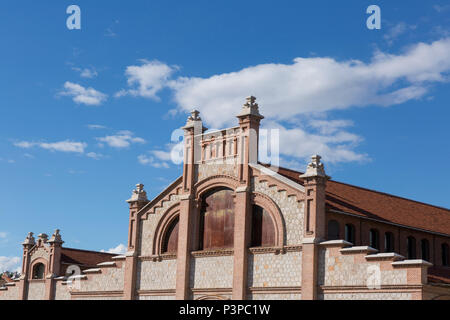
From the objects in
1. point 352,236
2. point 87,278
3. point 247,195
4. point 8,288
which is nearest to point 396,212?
point 352,236

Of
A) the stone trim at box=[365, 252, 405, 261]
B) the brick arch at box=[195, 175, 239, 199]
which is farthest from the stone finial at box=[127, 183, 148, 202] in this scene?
the stone trim at box=[365, 252, 405, 261]

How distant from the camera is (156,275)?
39.1 metres

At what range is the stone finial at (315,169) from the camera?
3228 cm

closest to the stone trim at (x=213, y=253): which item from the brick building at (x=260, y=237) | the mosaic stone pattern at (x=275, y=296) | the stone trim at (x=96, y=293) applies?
the brick building at (x=260, y=237)

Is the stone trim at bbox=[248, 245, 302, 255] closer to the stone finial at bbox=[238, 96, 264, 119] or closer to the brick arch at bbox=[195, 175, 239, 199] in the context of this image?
the brick arch at bbox=[195, 175, 239, 199]

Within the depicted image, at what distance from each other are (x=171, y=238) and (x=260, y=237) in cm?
678

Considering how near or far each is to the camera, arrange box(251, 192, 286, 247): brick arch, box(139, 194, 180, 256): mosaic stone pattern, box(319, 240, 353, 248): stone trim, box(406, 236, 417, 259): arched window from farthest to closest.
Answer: box(139, 194, 180, 256): mosaic stone pattern < box(406, 236, 417, 259): arched window < box(251, 192, 286, 247): brick arch < box(319, 240, 353, 248): stone trim

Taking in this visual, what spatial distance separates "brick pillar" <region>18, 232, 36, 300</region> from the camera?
53406 millimetres

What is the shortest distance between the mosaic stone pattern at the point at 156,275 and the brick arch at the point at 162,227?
80 centimetres

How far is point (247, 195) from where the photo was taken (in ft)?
115

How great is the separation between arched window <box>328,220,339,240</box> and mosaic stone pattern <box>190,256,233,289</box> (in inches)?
204
